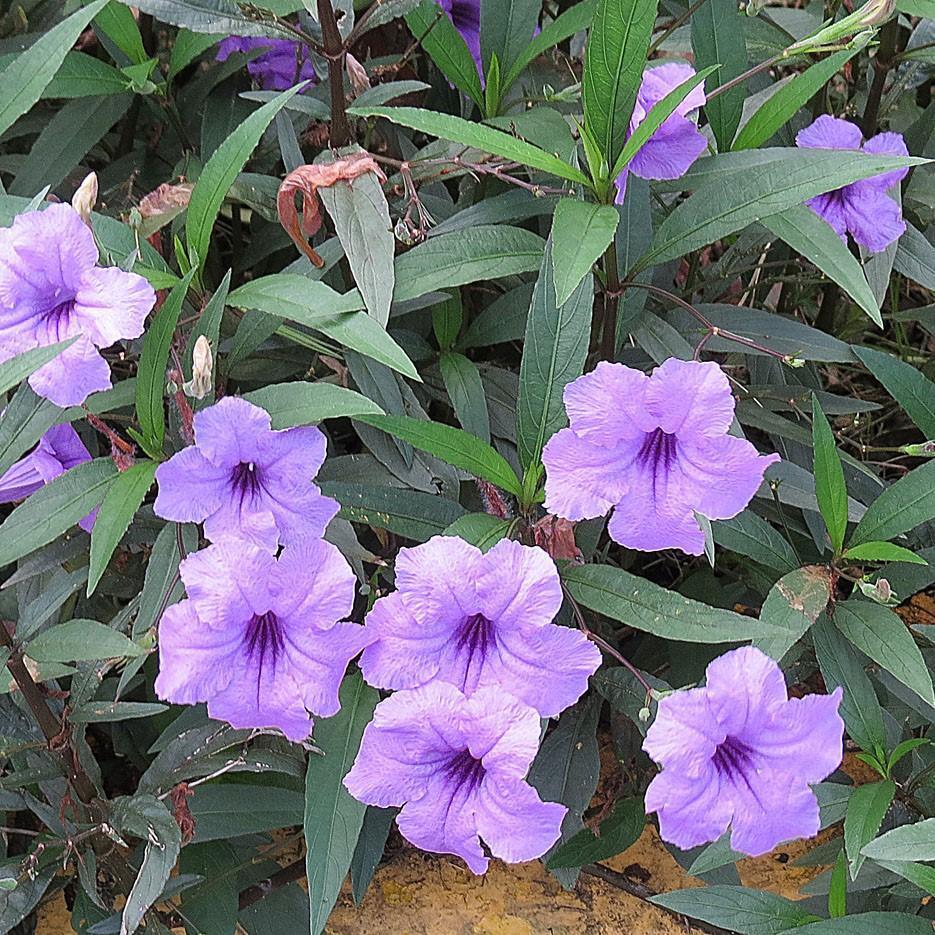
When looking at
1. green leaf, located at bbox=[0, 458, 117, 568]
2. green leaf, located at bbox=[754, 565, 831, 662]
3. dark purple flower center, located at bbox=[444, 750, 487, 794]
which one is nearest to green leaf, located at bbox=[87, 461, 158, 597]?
green leaf, located at bbox=[0, 458, 117, 568]

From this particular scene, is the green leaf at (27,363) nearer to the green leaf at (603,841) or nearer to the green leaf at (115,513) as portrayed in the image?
the green leaf at (115,513)

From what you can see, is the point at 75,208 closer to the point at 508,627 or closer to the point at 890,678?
the point at 508,627

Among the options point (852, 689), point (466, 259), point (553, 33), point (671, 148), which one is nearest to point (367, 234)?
point (466, 259)

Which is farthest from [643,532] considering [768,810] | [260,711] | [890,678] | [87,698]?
[87,698]

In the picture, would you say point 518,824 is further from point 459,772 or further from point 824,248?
point 824,248

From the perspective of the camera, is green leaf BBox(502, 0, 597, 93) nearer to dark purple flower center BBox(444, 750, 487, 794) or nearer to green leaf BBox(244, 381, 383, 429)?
green leaf BBox(244, 381, 383, 429)
